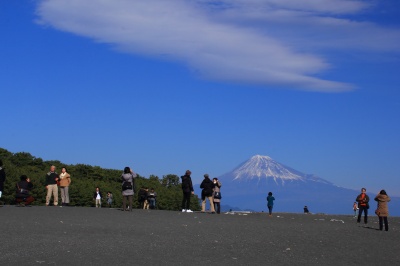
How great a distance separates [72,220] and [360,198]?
14459 mm

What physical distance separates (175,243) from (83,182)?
44.9 m

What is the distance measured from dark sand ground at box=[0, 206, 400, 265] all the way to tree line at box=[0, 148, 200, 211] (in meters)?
24.8

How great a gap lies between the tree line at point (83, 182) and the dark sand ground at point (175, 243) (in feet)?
81.2

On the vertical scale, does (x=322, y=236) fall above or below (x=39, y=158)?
below

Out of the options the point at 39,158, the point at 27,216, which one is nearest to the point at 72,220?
the point at 27,216

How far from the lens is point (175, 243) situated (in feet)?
62.5

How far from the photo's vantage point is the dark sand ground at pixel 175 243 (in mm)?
15750

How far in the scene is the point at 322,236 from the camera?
24.0 meters

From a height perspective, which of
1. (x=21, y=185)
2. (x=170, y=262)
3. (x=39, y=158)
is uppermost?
(x=39, y=158)

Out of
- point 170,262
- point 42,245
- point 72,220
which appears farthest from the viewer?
point 72,220

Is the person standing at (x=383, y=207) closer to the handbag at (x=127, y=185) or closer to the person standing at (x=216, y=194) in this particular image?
the person standing at (x=216, y=194)

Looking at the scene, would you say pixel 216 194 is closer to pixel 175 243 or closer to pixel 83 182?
pixel 175 243

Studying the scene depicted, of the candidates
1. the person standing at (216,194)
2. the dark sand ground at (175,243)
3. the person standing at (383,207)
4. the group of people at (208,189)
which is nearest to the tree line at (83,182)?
the group of people at (208,189)

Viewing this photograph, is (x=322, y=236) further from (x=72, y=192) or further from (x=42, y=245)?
(x=72, y=192)
